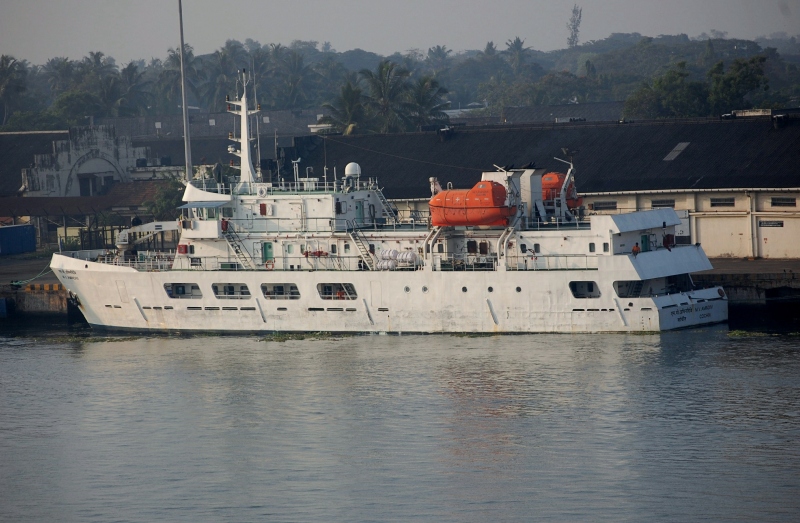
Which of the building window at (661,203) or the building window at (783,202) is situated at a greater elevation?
the building window at (661,203)

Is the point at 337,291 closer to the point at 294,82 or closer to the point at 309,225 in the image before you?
the point at 309,225

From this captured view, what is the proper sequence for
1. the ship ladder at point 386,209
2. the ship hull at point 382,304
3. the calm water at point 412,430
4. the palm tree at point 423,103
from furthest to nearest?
the palm tree at point 423,103 → the ship ladder at point 386,209 → the ship hull at point 382,304 → the calm water at point 412,430

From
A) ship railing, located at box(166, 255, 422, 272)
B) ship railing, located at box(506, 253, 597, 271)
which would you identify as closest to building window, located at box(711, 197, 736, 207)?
ship railing, located at box(506, 253, 597, 271)

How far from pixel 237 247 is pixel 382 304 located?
725 centimetres

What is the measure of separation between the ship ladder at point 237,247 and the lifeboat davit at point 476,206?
863 cm

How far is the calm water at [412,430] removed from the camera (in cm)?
2680

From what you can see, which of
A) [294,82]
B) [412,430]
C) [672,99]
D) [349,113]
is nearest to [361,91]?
Answer: [349,113]

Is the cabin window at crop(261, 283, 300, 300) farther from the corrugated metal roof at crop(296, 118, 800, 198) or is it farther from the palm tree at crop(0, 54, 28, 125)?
the palm tree at crop(0, 54, 28, 125)

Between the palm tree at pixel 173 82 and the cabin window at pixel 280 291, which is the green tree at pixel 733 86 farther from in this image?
the palm tree at pixel 173 82

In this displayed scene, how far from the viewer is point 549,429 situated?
31750mm

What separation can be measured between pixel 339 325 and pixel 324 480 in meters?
17.3

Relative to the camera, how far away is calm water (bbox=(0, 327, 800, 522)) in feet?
87.9

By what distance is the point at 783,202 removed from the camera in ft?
173

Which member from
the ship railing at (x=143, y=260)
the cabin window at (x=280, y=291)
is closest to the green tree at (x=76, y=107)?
the ship railing at (x=143, y=260)
